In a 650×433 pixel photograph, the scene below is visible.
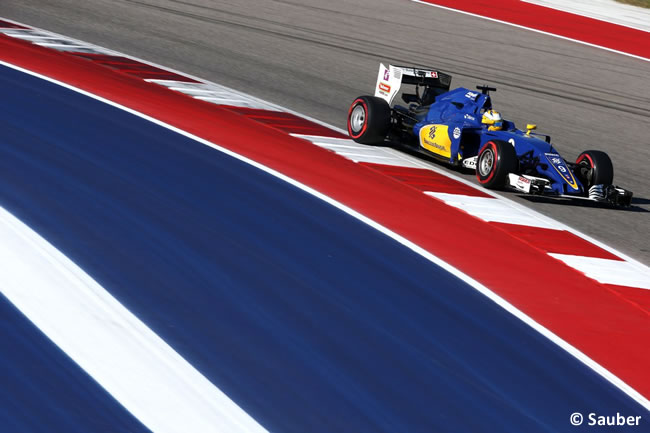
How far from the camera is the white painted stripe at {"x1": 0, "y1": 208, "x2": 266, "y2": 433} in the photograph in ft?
13.7

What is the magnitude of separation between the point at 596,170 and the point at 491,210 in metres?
1.43

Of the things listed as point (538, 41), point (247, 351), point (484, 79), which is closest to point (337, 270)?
point (247, 351)

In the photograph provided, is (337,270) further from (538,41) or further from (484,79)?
(538,41)

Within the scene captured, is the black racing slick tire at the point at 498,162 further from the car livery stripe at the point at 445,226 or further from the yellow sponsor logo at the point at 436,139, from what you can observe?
the yellow sponsor logo at the point at 436,139

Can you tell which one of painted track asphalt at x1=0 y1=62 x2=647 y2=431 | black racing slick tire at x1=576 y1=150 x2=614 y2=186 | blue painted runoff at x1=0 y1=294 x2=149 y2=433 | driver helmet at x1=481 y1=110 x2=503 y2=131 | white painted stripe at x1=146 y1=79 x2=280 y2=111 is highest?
driver helmet at x1=481 y1=110 x2=503 y2=131

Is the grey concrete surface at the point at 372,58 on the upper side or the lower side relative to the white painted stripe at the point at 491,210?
upper

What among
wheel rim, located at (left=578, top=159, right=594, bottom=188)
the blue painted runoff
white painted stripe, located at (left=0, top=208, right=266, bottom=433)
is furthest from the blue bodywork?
the blue painted runoff

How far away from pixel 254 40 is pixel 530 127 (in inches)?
301

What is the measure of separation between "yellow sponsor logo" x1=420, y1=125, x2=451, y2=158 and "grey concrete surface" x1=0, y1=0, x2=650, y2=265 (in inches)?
37.8

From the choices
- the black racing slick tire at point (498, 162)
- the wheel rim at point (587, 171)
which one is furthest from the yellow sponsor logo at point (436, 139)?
the wheel rim at point (587, 171)

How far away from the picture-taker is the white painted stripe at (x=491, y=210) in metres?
8.17

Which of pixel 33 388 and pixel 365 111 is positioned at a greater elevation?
pixel 365 111

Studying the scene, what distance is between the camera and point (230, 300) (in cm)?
542

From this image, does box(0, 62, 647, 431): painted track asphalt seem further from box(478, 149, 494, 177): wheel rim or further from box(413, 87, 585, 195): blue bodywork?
box(413, 87, 585, 195): blue bodywork
